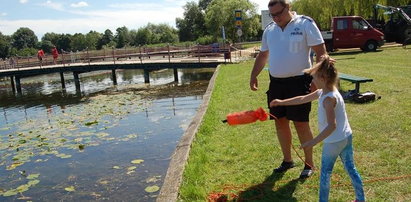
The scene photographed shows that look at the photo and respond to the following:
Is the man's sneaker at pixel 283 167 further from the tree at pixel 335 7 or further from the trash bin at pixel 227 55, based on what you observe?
the tree at pixel 335 7

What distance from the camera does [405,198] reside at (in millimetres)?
3463

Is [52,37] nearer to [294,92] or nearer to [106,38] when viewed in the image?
[106,38]

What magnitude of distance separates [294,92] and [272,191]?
3.63 ft

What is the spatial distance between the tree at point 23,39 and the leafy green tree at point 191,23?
244ft

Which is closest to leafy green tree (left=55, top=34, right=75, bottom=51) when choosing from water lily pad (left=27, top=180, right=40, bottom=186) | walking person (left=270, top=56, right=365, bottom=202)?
water lily pad (left=27, top=180, right=40, bottom=186)

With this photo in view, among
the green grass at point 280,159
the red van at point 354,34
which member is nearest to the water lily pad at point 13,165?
the green grass at point 280,159

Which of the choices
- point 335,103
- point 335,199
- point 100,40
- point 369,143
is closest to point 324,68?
point 335,103

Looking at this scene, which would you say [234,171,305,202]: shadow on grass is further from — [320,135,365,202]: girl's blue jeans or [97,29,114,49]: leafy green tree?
[97,29,114,49]: leafy green tree

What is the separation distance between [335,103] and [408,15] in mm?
24495

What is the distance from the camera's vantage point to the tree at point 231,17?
48.7 metres

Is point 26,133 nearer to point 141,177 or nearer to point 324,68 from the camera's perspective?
point 141,177

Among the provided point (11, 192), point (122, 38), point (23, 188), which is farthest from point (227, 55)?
point (122, 38)

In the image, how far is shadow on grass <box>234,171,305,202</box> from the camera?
3.73 metres

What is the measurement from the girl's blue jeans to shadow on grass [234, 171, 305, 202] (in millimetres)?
590
